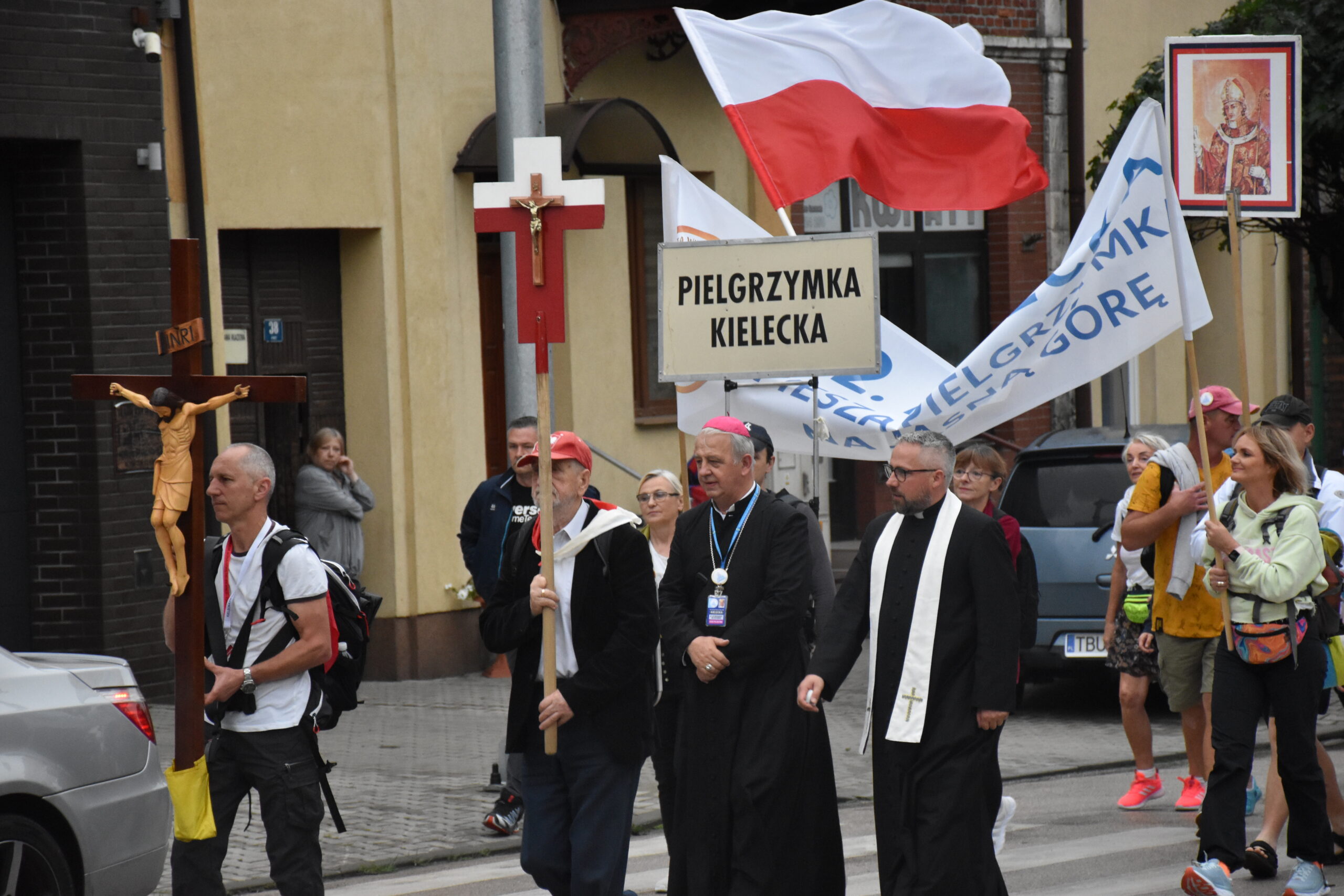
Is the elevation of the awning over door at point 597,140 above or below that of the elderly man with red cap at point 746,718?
above

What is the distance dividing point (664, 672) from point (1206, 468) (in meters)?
2.42

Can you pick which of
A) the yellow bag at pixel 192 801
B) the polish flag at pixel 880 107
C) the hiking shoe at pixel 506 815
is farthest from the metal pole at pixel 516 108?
the yellow bag at pixel 192 801

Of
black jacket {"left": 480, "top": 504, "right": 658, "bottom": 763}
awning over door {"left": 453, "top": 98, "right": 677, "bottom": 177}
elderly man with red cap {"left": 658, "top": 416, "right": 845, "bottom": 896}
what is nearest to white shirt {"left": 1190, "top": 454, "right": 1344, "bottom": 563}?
elderly man with red cap {"left": 658, "top": 416, "right": 845, "bottom": 896}

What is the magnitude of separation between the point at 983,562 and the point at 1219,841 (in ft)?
5.81

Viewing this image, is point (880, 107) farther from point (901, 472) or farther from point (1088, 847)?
point (1088, 847)

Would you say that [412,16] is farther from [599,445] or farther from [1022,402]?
[1022,402]

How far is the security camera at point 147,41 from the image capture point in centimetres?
1193

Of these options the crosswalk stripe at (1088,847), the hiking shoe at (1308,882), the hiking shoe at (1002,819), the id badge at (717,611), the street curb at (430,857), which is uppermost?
the id badge at (717,611)

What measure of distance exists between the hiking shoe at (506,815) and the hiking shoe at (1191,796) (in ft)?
10.8

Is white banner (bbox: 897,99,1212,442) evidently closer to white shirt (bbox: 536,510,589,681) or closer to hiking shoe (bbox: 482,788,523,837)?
hiking shoe (bbox: 482,788,523,837)

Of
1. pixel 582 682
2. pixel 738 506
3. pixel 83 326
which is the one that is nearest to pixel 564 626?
pixel 582 682

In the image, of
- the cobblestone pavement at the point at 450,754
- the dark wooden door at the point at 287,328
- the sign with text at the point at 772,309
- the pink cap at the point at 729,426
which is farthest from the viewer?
the dark wooden door at the point at 287,328

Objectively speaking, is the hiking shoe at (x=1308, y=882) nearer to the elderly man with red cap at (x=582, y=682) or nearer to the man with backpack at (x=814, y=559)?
the man with backpack at (x=814, y=559)

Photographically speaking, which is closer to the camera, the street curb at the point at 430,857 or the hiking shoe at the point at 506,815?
the street curb at the point at 430,857
